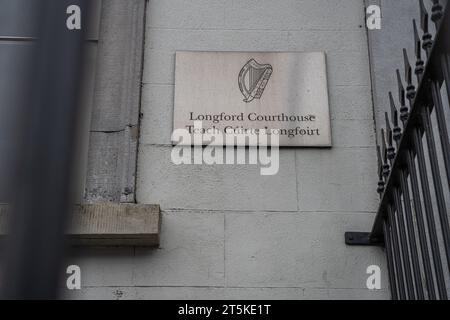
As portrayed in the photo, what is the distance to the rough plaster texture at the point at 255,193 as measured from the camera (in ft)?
14.2

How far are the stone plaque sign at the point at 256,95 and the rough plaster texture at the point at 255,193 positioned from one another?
0.10 m

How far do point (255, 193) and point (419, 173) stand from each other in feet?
5.32

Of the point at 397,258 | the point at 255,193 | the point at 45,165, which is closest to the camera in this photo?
the point at 45,165

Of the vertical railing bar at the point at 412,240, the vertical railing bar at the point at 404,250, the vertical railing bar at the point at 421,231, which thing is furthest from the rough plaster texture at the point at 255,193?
the vertical railing bar at the point at 421,231

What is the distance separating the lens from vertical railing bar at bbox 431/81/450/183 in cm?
275

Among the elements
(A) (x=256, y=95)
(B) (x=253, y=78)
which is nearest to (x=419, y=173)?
(A) (x=256, y=95)

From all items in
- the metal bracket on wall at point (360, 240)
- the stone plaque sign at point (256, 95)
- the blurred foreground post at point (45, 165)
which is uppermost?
the stone plaque sign at point (256, 95)

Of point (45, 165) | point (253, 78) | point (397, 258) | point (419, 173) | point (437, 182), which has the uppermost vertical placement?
point (253, 78)

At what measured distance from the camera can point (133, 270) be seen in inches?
172

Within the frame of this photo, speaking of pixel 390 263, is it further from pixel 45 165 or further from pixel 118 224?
pixel 45 165

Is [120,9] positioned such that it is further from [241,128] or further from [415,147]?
[415,147]

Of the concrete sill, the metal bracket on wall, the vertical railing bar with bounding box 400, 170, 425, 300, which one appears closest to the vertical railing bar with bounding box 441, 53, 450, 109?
the vertical railing bar with bounding box 400, 170, 425, 300

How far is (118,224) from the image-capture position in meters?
4.26

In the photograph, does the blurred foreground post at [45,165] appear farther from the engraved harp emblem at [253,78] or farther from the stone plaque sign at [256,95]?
the engraved harp emblem at [253,78]
